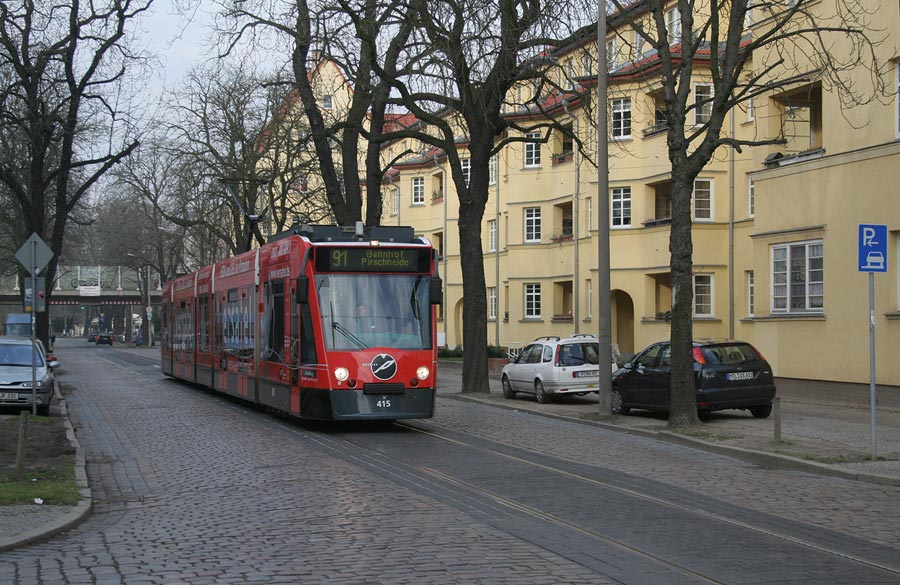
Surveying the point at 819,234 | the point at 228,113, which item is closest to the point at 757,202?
the point at 819,234

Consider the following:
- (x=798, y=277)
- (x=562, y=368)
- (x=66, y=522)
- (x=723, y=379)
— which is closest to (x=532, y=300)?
(x=562, y=368)

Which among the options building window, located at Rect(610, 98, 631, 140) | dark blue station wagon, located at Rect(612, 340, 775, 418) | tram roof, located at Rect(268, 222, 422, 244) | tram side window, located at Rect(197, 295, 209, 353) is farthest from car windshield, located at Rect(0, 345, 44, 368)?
building window, located at Rect(610, 98, 631, 140)

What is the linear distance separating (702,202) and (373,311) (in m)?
21.8

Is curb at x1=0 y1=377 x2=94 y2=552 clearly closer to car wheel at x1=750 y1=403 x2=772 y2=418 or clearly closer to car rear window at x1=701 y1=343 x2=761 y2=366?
car rear window at x1=701 y1=343 x2=761 y2=366

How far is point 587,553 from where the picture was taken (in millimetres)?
8367

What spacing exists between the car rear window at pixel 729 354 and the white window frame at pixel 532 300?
27.3 metres

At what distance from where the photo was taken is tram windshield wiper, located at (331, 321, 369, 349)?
17578mm

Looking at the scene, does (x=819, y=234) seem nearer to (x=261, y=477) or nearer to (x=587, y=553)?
(x=261, y=477)

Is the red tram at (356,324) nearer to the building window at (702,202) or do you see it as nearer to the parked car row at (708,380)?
the parked car row at (708,380)

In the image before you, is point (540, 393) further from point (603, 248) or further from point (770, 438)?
point (770, 438)

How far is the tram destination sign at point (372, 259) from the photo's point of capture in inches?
704

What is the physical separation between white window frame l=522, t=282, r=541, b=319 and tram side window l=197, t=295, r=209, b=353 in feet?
68.6

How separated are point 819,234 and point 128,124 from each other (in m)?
17.5

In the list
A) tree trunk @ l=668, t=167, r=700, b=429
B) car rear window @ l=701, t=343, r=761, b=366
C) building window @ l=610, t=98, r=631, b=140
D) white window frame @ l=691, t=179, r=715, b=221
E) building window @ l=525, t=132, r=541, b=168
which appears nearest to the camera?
tree trunk @ l=668, t=167, r=700, b=429
